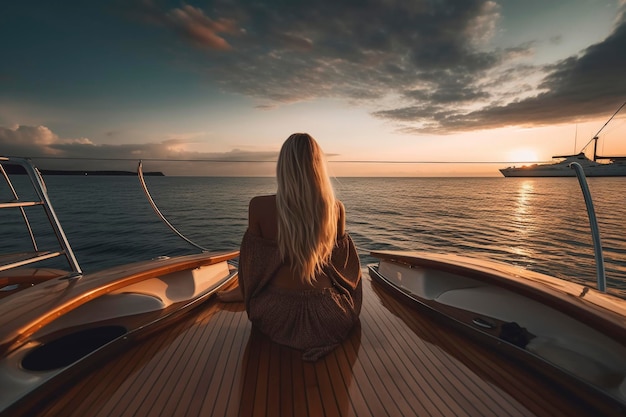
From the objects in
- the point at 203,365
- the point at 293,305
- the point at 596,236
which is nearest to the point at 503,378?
the point at 293,305

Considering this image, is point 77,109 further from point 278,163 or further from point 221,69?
point 278,163

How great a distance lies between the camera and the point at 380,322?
89.7 inches

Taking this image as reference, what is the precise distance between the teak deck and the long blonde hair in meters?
0.57

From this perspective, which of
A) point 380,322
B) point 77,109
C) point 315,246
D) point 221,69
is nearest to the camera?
point 315,246

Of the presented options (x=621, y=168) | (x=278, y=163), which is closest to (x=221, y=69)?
(x=278, y=163)

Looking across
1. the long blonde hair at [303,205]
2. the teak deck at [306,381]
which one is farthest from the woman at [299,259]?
the teak deck at [306,381]

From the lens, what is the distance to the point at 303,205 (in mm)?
1674

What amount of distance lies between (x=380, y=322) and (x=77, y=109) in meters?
23.7

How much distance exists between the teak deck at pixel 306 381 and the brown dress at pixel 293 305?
0.29ft

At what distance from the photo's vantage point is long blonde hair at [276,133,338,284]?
1672 mm

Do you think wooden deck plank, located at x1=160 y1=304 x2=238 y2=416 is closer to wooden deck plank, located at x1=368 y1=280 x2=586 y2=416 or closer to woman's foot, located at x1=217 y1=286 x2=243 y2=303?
woman's foot, located at x1=217 y1=286 x2=243 y2=303

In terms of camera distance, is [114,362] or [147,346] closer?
[114,362]

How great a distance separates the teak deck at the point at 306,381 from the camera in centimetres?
133

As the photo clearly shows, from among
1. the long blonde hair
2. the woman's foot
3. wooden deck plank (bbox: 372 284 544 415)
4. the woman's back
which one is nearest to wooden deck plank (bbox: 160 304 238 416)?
the woman's foot
